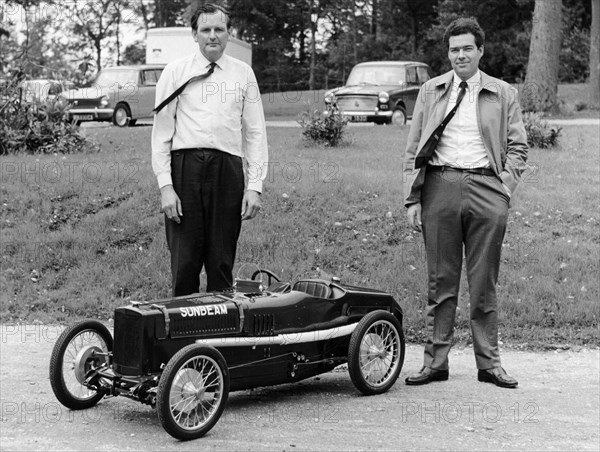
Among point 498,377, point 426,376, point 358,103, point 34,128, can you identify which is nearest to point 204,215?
point 426,376

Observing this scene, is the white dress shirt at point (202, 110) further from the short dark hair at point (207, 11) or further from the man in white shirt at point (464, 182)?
the man in white shirt at point (464, 182)

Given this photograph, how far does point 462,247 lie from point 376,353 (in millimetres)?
919

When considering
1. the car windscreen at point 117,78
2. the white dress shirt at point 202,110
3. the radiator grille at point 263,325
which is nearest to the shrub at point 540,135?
the white dress shirt at point 202,110

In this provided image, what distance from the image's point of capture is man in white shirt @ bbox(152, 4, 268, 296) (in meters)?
6.29

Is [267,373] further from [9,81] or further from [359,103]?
[359,103]

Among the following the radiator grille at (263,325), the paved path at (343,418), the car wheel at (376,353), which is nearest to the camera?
the paved path at (343,418)

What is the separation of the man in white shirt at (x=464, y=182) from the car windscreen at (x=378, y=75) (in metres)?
18.6

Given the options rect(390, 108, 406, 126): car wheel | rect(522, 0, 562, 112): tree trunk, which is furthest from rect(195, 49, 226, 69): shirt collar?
rect(522, 0, 562, 112): tree trunk

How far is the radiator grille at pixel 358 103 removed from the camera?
23109mm

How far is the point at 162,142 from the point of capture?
6348mm

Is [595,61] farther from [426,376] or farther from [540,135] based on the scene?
[426,376]

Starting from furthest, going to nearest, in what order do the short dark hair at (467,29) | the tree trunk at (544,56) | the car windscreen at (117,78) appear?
the car windscreen at (117,78) → the tree trunk at (544,56) → the short dark hair at (467,29)

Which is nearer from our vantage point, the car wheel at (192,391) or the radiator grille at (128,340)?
the car wheel at (192,391)

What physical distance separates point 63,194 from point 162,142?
5.70 meters
